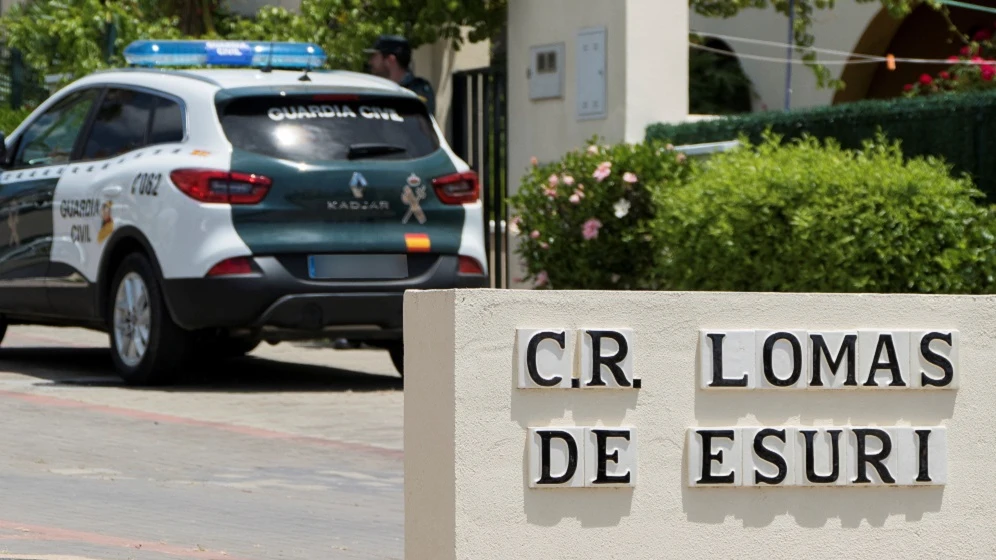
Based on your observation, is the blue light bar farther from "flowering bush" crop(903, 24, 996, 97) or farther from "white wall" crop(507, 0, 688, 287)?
"flowering bush" crop(903, 24, 996, 97)

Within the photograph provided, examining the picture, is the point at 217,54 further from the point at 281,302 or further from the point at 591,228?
the point at 591,228

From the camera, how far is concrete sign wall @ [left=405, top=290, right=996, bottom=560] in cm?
483

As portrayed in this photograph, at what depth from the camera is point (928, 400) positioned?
5.22 meters

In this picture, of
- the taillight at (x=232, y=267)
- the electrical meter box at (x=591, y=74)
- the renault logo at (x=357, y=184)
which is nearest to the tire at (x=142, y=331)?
the taillight at (x=232, y=267)

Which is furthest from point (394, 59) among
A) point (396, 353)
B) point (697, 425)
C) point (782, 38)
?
point (697, 425)

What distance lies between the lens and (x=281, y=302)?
33.4 ft

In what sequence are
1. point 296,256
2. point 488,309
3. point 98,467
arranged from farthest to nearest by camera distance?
1. point 296,256
2. point 98,467
3. point 488,309

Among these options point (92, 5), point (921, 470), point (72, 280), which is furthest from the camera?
point (92, 5)

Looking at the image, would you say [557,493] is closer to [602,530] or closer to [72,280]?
[602,530]

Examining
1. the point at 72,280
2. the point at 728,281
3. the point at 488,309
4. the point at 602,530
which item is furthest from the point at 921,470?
the point at 72,280

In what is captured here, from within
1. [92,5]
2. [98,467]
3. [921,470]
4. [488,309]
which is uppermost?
[92,5]

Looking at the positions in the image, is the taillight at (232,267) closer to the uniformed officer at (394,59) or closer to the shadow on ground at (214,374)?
the shadow on ground at (214,374)

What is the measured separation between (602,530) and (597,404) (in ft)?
1.09

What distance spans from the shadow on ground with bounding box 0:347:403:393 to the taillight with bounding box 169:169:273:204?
48.4 inches
